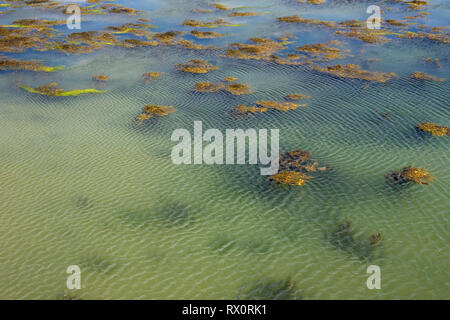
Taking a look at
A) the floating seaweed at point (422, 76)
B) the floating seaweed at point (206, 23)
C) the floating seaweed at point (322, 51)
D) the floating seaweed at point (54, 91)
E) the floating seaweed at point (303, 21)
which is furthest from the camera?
the floating seaweed at point (206, 23)

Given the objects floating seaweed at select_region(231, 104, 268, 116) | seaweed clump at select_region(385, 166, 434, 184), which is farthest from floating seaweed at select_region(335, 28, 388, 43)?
seaweed clump at select_region(385, 166, 434, 184)

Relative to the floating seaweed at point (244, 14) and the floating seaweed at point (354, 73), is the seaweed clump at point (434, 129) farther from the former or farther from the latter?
the floating seaweed at point (244, 14)

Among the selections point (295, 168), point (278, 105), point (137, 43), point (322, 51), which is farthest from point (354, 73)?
point (137, 43)

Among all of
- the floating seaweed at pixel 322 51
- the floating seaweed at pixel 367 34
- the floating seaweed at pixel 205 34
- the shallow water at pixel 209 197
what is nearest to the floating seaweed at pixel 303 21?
the floating seaweed at pixel 367 34

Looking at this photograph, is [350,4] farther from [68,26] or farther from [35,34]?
[35,34]

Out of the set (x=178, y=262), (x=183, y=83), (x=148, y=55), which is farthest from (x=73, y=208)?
(x=148, y=55)
